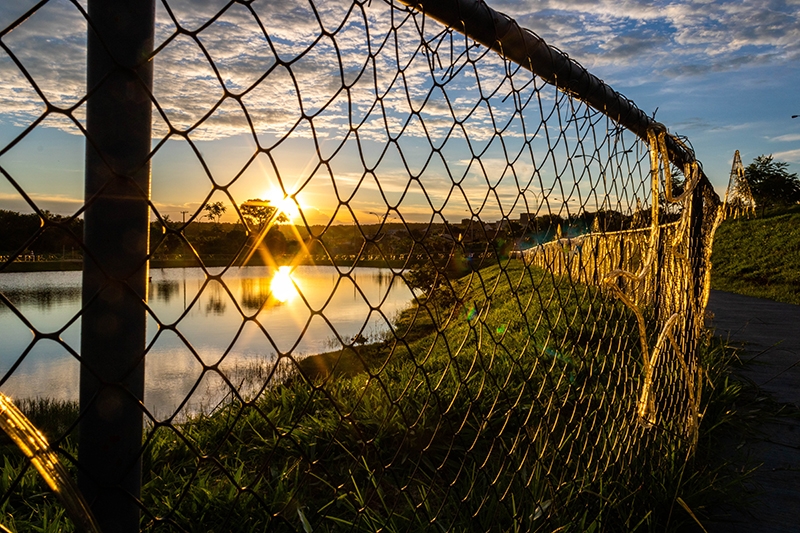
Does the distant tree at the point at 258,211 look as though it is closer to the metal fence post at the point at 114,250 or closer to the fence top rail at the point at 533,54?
the metal fence post at the point at 114,250

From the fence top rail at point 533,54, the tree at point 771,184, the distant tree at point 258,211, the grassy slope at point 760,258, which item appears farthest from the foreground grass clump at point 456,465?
the tree at point 771,184

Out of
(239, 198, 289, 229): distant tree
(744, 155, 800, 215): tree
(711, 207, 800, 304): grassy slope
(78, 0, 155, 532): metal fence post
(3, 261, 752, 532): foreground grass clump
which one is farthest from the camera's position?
(744, 155, 800, 215): tree

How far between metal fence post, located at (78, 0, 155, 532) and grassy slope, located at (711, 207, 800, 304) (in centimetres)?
1097

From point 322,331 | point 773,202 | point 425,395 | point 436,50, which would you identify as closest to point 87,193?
point 436,50

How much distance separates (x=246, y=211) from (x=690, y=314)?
269cm

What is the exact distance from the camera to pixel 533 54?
70.1 inches

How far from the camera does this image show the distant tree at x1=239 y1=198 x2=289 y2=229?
3.44ft

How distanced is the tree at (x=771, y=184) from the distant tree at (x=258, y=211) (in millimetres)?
32890

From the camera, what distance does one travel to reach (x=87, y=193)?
2.43 ft

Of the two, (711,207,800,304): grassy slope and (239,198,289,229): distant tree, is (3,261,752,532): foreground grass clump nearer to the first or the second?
(239,198,289,229): distant tree

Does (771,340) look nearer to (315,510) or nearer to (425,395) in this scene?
(425,395)

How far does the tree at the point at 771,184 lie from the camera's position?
29344 mm

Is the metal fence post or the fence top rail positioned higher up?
the fence top rail

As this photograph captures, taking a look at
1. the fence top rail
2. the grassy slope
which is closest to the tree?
the grassy slope
